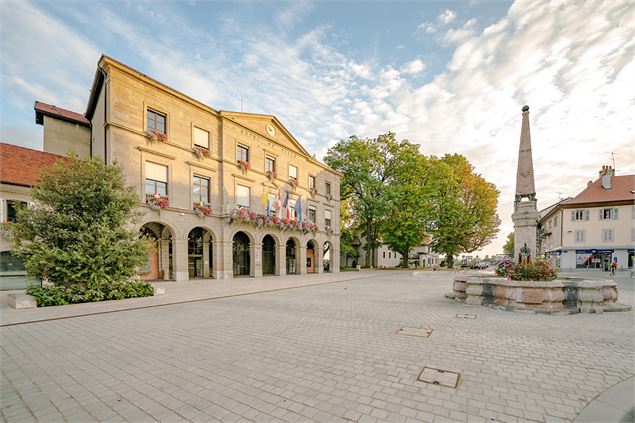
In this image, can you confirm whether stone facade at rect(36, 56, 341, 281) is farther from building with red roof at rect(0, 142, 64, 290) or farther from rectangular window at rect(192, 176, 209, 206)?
building with red roof at rect(0, 142, 64, 290)

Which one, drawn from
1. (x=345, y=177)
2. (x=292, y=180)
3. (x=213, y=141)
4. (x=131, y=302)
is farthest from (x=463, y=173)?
(x=131, y=302)

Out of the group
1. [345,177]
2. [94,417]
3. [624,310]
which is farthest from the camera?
[345,177]

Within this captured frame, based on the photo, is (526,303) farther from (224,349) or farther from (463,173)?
(463,173)

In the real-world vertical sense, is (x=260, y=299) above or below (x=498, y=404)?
below

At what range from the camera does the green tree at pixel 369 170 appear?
121ft

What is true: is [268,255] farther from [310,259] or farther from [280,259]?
[310,259]

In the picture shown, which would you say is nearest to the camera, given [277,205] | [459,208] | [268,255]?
[277,205]

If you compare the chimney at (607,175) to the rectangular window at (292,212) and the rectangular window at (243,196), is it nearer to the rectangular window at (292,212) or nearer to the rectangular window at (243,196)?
the rectangular window at (292,212)

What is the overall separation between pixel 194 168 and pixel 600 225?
150 feet

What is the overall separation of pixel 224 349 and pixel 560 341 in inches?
259

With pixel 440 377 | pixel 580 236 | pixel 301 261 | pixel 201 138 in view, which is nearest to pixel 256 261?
pixel 301 261

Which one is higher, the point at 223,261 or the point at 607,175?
the point at 607,175

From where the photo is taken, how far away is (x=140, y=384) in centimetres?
398

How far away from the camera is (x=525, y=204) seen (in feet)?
37.6
